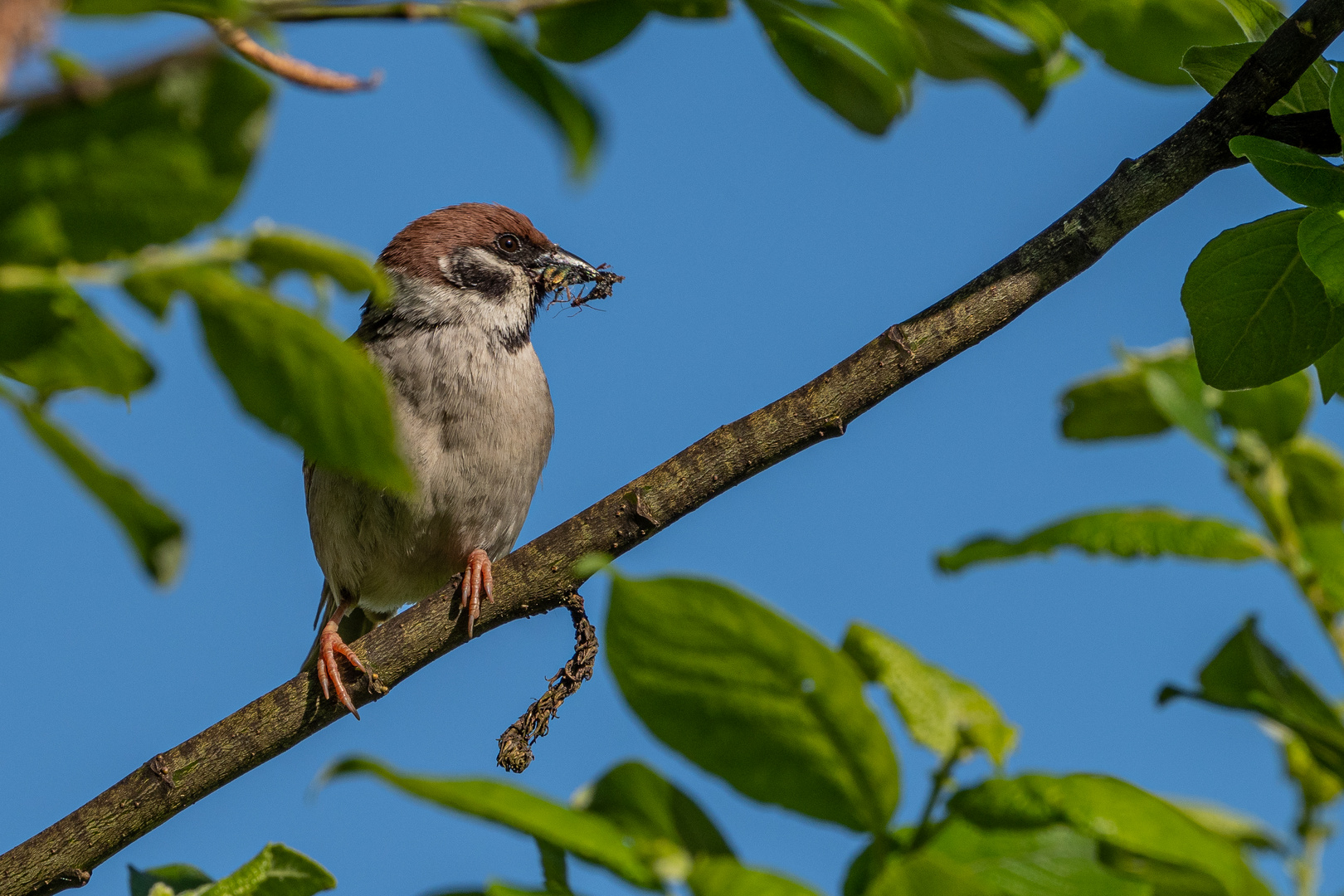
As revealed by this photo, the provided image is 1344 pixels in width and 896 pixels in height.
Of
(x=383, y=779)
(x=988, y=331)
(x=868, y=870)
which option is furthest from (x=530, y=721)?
(x=383, y=779)

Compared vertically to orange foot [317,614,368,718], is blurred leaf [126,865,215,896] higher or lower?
lower

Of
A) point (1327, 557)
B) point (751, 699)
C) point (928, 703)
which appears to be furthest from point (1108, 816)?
point (1327, 557)

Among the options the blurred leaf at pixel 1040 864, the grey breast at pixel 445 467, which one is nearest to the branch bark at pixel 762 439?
the blurred leaf at pixel 1040 864

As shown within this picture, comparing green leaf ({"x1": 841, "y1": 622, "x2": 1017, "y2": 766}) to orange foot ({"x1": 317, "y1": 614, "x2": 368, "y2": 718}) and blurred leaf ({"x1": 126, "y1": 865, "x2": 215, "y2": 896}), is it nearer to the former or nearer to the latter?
blurred leaf ({"x1": 126, "y1": 865, "x2": 215, "y2": 896})

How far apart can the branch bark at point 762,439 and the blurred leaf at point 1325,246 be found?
0.51 m

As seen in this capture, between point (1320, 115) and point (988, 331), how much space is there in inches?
21.8

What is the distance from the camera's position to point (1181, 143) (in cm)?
199

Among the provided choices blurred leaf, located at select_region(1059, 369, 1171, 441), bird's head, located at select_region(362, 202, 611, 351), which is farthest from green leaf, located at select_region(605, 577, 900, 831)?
bird's head, located at select_region(362, 202, 611, 351)

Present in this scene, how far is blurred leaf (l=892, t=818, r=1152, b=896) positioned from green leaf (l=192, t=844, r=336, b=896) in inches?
24.2

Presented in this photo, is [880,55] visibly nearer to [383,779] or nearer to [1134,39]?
[1134,39]

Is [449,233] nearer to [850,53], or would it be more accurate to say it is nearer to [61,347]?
[850,53]

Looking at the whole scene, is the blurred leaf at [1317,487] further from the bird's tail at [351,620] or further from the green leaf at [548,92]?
the bird's tail at [351,620]

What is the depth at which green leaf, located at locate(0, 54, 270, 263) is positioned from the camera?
862mm

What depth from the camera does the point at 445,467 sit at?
514 centimetres
